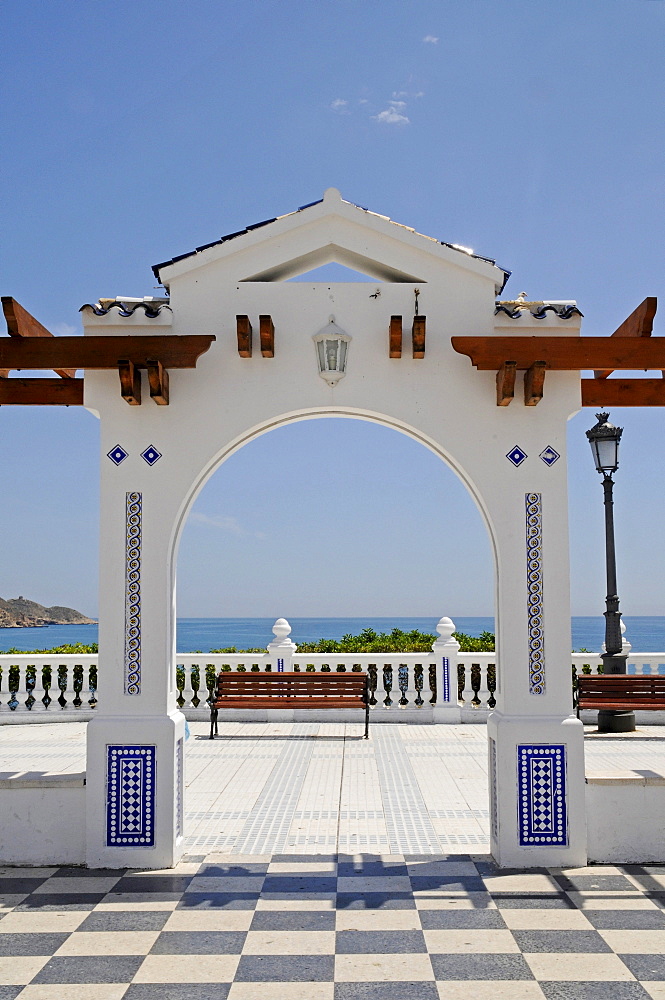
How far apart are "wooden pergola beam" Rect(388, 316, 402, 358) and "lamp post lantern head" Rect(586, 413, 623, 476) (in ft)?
16.8

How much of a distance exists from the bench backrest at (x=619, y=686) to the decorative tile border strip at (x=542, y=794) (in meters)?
4.25

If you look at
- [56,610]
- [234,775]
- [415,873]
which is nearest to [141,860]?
[415,873]

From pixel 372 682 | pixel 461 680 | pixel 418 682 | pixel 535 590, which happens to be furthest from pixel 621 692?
pixel 535 590

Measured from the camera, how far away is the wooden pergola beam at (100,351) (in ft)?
16.6

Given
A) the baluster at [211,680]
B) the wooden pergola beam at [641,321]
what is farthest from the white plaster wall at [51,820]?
the baluster at [211,680]

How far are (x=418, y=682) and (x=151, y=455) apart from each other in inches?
281

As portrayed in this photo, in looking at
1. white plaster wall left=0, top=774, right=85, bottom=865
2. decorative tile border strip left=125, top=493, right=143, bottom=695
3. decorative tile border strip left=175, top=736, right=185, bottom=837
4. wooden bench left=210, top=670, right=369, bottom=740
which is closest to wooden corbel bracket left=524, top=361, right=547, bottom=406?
decorative tile border strip left=125, top=493, right=143, bottom=695

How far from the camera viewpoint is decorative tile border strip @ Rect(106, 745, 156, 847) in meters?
5.02

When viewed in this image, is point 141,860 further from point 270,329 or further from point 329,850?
point 270,329

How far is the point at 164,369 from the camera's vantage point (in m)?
5.22

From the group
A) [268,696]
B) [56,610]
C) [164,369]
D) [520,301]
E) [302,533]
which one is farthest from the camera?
[56,610]

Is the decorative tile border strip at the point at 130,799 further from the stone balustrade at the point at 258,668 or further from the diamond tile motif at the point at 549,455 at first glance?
the stone balustrade at the point at 258,668

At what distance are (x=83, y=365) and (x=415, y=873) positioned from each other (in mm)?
3522

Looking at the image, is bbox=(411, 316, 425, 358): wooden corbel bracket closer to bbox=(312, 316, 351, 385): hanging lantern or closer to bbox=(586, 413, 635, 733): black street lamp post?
bbox=(312, 316, 351, 385): hanging lantern
